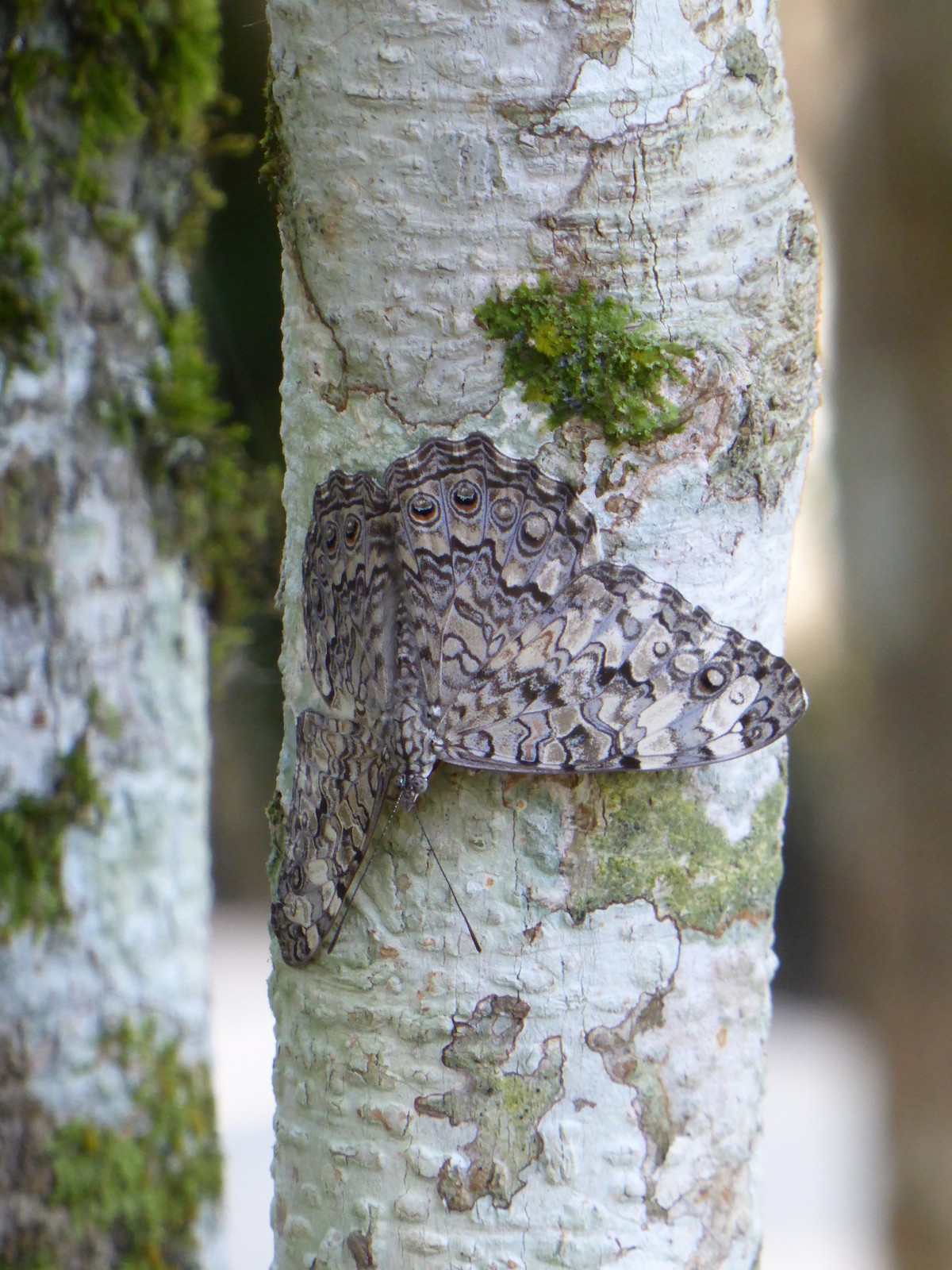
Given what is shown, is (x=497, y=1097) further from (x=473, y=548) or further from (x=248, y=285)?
(x=248, y=285)

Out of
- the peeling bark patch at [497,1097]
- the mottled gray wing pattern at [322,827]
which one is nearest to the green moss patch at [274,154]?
the mottled gray wing pattern at [322,827]

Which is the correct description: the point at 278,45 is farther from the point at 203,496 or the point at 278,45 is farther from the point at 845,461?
the point at 845,461

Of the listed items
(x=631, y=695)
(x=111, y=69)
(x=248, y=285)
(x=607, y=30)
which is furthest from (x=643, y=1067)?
(x=248, y=285)

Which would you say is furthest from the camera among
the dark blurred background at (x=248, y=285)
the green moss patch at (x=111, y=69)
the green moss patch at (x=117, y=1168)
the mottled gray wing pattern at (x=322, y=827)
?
the dark blurred background at (x=248, y=285)

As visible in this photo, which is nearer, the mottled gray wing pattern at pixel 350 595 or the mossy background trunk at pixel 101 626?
the mottled gray wing pattern at pixel 350 595

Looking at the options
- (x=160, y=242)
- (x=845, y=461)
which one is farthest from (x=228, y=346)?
(x=845, y=461)

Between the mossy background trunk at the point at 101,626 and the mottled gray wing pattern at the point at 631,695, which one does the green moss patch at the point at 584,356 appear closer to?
the mottled gray wing pattern at the point at 631,695

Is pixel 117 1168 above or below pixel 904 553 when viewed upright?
below
